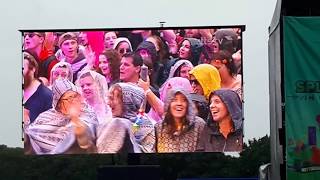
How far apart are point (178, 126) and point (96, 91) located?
194cm

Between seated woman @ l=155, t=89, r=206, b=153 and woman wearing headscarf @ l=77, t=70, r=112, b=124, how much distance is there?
1224 millimetres

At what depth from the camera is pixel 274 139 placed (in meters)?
6.89

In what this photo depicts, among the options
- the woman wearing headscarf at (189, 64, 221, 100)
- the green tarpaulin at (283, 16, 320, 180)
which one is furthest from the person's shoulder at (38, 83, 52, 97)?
the green tarpaulin at (283, 16, 320, 180)

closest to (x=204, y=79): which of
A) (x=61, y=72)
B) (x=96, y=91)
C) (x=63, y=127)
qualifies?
(x=96, y=91)

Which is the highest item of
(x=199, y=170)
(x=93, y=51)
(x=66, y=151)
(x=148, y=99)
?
(x=93, y=51)

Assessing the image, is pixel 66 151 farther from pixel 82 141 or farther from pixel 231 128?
pixel 231 128

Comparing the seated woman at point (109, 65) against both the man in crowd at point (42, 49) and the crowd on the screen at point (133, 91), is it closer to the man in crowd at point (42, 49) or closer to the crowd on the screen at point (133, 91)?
the crowd on the screen at point (133, 91)

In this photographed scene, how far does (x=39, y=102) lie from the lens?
16.7 metres

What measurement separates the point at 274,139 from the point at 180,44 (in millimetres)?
9686

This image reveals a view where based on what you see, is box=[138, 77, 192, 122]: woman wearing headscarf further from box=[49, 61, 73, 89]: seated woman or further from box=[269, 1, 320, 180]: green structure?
box=[269, 1, 320, 180]: green structure

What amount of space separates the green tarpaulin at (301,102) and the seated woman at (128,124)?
1028 centimetres

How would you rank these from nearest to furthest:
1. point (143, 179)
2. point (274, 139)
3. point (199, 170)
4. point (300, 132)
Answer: point (300, 132) → point (274, 139) → point (143, 179) → point (199, 170)

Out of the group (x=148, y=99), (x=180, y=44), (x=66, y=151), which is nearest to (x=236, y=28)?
(x=180, y=44)

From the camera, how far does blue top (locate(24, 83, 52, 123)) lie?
16.5 meters
